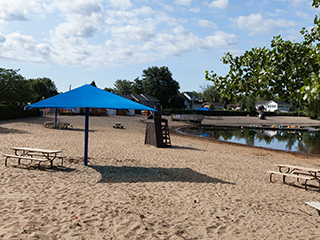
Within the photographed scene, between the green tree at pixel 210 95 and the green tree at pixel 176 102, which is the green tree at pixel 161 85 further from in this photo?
the green tree at pixel 210 95

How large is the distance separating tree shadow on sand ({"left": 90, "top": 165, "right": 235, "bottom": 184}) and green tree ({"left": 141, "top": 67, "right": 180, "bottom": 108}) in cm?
7414

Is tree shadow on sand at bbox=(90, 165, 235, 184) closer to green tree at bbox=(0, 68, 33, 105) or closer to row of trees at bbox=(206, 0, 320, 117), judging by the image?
row of trees at bbox=(206, 0, 320, 117)

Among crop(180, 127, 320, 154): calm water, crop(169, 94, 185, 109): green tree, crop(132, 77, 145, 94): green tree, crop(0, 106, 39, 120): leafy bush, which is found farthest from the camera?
crop(132, 77, 145, 94): green tree

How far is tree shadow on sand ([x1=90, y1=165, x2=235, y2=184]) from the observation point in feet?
26.7

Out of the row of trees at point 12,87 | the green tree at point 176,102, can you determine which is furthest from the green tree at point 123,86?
the row of trees at point 12,87

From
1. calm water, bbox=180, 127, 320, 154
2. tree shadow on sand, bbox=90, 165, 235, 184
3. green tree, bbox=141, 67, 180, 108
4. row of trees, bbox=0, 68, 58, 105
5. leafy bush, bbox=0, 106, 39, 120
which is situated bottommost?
calm water, bbox=180, 127, 320, 154

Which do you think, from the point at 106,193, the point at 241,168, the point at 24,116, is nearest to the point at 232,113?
the point at 24,116

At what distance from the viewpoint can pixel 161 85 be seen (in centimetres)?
8575

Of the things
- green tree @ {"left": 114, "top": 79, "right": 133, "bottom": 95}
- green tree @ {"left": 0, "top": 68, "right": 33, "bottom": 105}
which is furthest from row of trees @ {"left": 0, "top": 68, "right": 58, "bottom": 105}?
green tree @ {"left": 114, "top": 79, "right": 133, "bottom": 95}

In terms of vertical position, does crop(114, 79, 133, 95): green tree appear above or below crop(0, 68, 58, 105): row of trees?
above

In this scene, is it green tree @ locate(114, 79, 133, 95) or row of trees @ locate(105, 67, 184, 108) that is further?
green tree @ locate(114, 79, 133, 95)

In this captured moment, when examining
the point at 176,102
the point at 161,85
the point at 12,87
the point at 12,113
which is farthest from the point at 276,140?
the point at 161,85

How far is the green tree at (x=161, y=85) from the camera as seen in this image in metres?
85.0

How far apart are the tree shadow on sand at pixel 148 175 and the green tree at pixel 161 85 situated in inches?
2919
